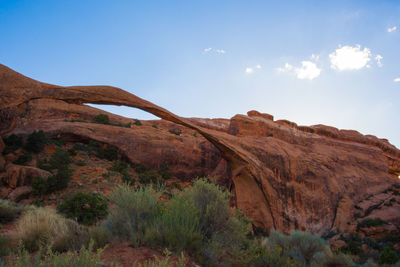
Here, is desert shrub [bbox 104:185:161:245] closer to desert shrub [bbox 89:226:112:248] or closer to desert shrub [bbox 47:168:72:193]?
desert shrub [bbox 89:226:112:248]

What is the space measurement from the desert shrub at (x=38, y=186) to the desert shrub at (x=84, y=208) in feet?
6.93

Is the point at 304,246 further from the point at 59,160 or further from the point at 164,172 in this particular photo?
the point at 59,160

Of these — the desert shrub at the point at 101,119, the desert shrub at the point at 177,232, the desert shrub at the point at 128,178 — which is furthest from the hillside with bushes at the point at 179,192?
the desert shrub at the point at 101,119

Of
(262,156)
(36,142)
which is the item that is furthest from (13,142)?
(262,156)

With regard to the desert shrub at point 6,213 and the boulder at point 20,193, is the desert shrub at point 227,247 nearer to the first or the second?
the desert shrub at point 6,213

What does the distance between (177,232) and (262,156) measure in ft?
28.9

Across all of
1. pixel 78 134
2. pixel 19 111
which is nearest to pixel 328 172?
pixel 19 111

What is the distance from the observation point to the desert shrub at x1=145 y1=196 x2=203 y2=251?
3.13 m

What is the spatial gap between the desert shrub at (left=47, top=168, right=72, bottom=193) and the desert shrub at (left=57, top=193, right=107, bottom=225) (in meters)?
2.36

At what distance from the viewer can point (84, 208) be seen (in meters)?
7.94

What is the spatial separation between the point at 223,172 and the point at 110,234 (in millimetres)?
12183

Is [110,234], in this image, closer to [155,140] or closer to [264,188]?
[264,188]

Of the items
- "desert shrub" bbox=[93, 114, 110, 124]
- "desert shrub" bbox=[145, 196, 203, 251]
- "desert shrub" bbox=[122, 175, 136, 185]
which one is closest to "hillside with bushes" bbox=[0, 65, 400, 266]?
"desert shrub" bbox=[145, 196, 203, 251]

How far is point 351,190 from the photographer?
13.1 meters
